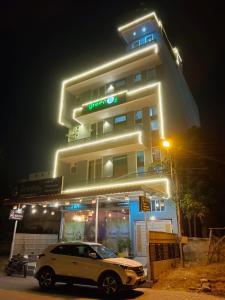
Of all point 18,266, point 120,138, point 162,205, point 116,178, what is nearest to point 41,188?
point 18,266

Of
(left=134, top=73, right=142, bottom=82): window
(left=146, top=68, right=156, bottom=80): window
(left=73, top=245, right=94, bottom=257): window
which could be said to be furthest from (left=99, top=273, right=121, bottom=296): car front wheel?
(left=134, top=73, right=142, bottom=82): window

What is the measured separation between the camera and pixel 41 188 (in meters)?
19.1

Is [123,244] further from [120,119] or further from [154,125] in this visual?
[120,119]

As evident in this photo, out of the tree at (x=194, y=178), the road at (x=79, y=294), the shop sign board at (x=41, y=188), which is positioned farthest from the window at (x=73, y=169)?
the road at (x=79, y=294)

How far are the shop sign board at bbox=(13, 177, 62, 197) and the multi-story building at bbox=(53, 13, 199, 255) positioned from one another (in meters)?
1.64

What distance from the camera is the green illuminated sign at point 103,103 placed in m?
23.2

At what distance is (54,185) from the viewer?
18.8 m

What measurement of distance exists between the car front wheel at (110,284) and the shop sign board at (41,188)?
951cm

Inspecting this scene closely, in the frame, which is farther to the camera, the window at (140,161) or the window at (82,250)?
the window at (140,161)

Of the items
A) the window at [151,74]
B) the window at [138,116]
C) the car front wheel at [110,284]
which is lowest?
the car front wheel at [110,284]

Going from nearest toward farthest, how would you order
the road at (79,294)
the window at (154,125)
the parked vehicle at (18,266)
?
the road at (79,294)
the parked vehicle at (18,266)
the window at (154,125)

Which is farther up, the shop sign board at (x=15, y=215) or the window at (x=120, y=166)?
the window at (x=120, y=166)

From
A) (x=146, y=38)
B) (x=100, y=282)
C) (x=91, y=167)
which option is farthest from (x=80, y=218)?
(x=146, y=38)

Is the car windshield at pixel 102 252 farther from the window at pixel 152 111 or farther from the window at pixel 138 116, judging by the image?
the window at pixel 138 116
